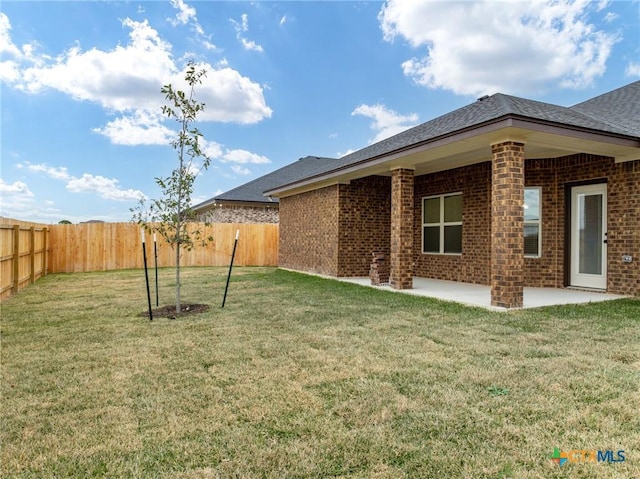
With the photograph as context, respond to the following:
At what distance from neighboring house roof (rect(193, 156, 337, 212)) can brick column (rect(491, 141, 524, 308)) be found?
1228cm

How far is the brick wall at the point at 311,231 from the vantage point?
11.4 metres

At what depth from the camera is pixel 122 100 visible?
43.3 feet

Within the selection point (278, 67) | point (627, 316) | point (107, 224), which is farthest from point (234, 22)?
point (627, 316)

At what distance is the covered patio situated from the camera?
6.88 m

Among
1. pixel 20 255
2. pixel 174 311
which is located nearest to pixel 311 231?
pixel 174 311

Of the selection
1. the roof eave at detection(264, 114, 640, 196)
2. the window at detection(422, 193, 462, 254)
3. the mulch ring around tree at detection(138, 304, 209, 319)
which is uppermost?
the roof eave at detection(264, 114, 640, 196)

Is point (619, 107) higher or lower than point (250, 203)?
higher

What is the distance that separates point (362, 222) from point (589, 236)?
17.6 feet

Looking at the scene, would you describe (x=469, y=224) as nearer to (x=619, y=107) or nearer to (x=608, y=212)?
(x=608, y=212)

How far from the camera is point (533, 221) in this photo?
29.5ft

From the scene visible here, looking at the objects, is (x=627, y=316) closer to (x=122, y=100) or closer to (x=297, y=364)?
(x=297, y=364)

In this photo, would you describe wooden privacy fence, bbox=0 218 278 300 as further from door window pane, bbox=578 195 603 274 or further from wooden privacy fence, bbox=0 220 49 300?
door window pane, bbox=578 195 603 274

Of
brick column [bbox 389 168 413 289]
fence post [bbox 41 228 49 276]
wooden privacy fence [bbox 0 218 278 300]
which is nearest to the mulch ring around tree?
wooden privacy fence [bbox 0 218 278 300]

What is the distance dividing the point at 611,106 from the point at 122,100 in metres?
14.0
